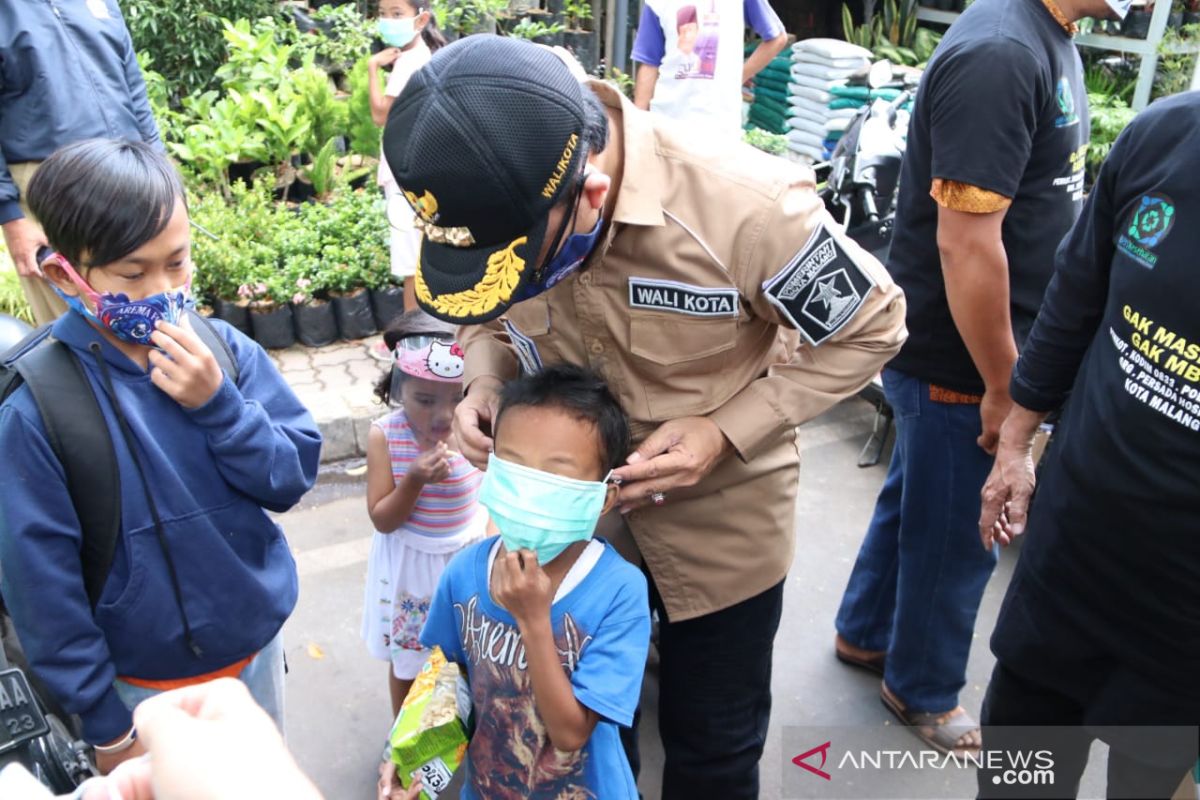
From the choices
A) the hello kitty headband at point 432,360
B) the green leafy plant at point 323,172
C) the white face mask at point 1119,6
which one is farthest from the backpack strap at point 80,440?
the green leafy plant at point 323,172

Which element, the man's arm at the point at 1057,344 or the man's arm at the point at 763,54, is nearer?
the man's arm at the point at 1057,344

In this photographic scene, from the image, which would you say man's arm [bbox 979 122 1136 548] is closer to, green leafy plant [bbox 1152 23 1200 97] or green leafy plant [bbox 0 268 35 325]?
green leafy plant [bbox 0 268 35 325]

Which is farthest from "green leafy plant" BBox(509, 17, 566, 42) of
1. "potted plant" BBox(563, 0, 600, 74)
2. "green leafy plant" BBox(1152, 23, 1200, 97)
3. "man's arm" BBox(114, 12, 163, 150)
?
"green leafy plant" BBox(1152, 23, 1200, 97)

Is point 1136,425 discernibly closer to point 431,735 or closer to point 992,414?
point 992,414

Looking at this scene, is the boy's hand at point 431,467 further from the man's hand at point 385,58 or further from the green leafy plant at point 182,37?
the green leafy plant at point 182,37

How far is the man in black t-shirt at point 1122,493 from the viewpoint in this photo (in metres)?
1.67

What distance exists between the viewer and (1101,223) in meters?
1.89

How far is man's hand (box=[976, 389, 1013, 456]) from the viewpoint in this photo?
2475 millimetres

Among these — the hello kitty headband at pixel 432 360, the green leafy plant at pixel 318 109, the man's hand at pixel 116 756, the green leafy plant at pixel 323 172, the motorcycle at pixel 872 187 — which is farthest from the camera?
the green leafy plant at pixel 318 109

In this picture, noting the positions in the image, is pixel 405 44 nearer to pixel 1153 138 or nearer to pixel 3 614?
pixel 3 614

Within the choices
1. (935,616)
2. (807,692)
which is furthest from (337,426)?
(935,616)

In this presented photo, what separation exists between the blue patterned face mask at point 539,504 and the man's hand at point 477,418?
0.45 ft

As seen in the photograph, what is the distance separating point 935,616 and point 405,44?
349 centimetres

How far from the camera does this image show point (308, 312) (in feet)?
16.4
